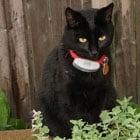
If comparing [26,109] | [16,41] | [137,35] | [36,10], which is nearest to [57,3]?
[36,10]

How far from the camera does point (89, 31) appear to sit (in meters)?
2.47

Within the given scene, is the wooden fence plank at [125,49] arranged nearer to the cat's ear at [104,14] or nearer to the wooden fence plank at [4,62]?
the cat's ear at [104,14]

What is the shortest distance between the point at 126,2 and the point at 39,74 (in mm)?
815

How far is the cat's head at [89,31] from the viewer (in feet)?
8.11

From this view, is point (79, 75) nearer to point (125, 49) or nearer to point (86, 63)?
→ point (86, 63)

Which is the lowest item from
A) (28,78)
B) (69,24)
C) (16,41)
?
(28,78)

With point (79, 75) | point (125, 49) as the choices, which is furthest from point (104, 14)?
point (125, 49)

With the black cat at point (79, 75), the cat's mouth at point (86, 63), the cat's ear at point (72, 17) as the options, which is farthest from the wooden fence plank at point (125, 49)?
the cat's ear at point (72, 17)

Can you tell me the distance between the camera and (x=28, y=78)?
336cm

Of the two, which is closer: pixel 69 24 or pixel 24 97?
pixel 69 24

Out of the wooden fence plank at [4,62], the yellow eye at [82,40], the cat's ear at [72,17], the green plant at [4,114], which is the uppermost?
the cat's ear at [72,17]

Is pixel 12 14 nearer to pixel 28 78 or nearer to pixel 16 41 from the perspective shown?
pixel 16 41

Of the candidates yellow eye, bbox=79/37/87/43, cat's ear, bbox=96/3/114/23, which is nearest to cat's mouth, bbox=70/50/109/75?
yellow eye, bbox=79/37/87/43

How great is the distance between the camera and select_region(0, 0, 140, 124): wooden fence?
3172 mm
